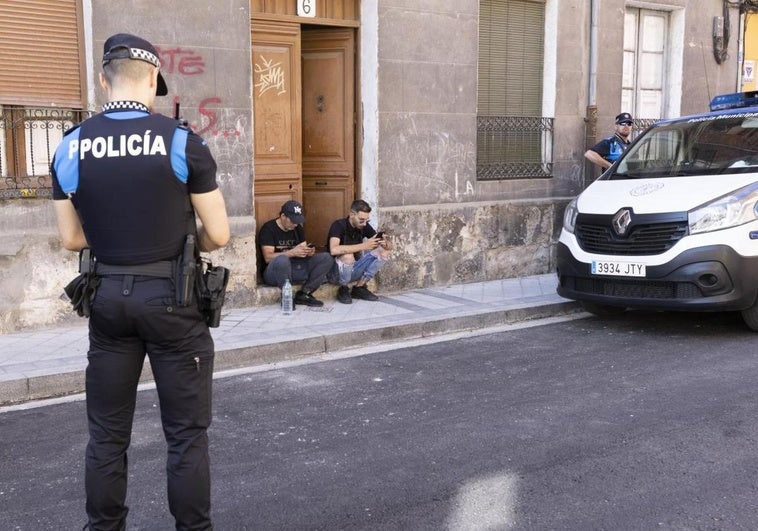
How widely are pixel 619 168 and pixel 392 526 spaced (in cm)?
567

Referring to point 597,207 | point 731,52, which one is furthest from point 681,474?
point 731,52

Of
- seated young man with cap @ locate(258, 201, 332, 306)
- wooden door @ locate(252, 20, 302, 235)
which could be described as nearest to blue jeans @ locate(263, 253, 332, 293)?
seated young man with cap @ locate(258, 201, 332, 306)

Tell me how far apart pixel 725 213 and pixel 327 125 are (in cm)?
434

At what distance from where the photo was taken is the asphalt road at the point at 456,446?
12.4 ft

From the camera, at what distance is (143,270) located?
9.78ft

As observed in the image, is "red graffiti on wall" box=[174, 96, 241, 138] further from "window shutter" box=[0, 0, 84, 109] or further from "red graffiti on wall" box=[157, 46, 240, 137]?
"window shutter" box=[0, 0, 84, 109]

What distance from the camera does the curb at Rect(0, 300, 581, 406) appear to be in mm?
5766

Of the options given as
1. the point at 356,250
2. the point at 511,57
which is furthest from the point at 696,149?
the point at 356,250

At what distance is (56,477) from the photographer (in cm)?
426

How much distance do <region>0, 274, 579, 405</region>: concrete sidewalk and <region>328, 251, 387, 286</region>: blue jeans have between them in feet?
0.83

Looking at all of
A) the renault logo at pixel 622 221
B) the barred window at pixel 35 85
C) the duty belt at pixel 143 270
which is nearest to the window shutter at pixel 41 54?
the barred window at pixel 35 85

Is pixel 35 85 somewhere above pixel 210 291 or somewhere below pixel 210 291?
above

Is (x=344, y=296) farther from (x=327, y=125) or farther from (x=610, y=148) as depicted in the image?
(x=610, y=148)

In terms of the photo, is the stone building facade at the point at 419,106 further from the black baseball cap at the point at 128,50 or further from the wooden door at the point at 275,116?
the black baseball cap at the point at 128,50
